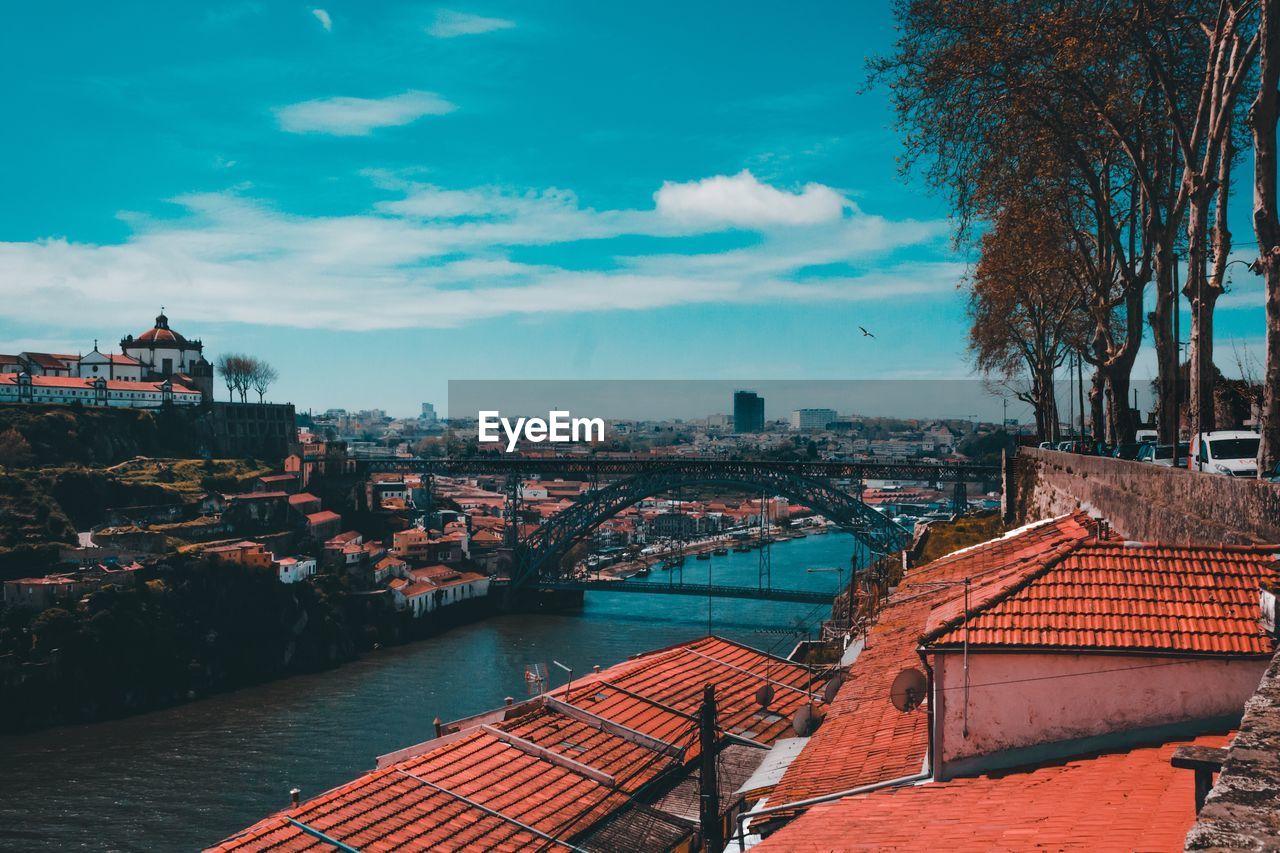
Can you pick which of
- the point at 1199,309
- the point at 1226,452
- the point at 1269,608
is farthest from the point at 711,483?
the point at 1269,608

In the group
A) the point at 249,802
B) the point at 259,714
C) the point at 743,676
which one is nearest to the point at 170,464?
the point at 259,714

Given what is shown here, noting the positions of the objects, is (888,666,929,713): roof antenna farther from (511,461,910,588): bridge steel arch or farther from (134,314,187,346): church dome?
(134,314,187,346): church dome

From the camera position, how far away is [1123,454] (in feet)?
51.6

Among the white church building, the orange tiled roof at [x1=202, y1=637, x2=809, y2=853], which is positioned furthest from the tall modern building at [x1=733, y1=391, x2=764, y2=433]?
the orange tiled roof at [x1=202, y1=637, x2=809, y2=853]

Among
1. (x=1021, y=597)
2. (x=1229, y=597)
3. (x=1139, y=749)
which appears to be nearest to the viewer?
(x=1139, y=749)

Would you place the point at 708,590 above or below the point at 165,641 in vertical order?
above

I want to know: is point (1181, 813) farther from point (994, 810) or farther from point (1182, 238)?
point (1182, 238)

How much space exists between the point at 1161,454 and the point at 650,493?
4637 centimetres

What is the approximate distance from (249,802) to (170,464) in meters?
48.5

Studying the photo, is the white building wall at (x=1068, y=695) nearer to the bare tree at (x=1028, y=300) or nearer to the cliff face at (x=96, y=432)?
the bare tree at (x=1028, y=300)

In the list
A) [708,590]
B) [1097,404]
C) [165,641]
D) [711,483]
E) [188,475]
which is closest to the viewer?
[1097,404]

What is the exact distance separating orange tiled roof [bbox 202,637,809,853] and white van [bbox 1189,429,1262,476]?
22.1 feet

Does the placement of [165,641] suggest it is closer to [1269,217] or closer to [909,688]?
[909,688]

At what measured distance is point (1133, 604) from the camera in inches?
263
